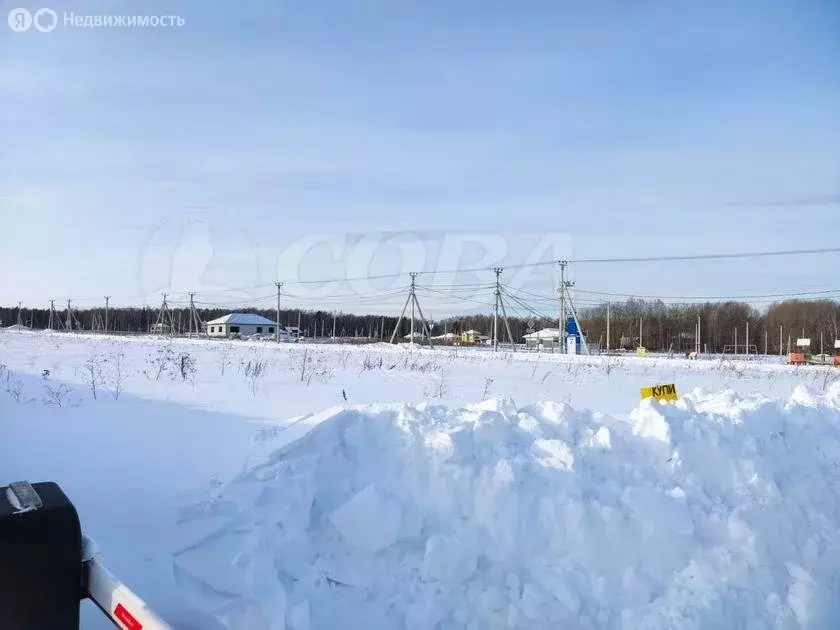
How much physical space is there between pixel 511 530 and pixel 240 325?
7878 centimetres

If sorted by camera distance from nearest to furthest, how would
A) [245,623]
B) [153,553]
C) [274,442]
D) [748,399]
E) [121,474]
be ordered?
[245,623] < [153,553] < [121,474] < [274,442] < [748,399]

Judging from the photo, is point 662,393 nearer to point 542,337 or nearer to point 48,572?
point 48,572

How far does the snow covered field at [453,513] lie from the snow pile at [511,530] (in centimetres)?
1

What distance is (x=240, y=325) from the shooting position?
7988 cm

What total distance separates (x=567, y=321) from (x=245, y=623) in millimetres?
38305

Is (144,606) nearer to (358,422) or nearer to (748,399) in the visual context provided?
(358,422)

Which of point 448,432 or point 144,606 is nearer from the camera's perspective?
point 144,606

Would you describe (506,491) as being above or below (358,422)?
below

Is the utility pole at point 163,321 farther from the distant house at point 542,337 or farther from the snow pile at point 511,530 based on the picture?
the snow pile at point 511,530

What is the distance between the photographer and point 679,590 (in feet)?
15.1

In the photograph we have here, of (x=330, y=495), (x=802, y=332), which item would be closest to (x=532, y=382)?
(x=330, y=495)

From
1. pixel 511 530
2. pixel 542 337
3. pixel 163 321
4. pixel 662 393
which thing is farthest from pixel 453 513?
pixel 542 337

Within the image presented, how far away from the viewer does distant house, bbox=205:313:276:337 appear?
262ft

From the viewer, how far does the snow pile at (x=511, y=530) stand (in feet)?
13.4
